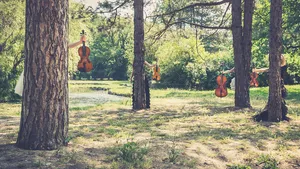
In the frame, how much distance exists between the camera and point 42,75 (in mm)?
4680

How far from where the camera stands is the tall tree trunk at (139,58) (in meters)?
11.4

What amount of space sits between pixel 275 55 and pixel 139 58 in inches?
189

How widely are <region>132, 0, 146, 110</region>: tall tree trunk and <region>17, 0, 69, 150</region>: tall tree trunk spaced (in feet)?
21.7

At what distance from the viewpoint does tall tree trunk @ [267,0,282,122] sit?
8.30 metres

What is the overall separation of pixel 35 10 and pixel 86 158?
7.38 ft

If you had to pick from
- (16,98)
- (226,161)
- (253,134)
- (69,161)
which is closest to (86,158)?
(69,161)

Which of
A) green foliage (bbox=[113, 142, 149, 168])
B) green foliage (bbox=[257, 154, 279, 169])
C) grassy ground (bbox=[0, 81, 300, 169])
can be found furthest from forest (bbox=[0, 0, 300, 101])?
green foliage (bbox=[113, 142, 149, 168])

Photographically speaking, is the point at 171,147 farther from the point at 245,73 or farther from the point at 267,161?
the point at 245,73

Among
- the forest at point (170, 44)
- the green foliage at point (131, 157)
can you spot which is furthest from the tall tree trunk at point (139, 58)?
the green foliage at point (131, 157)

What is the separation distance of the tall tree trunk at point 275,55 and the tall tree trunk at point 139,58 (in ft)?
15.1

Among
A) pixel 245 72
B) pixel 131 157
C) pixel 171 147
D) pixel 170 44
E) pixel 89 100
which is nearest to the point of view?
pixel 131 157

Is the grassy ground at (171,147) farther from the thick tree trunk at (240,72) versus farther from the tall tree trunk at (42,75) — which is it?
the thick tree trunk at (240,72)

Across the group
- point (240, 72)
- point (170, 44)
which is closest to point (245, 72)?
point (240, 72)

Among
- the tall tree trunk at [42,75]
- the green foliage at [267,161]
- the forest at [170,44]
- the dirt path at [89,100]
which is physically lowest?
the green foliage at [267,161]
